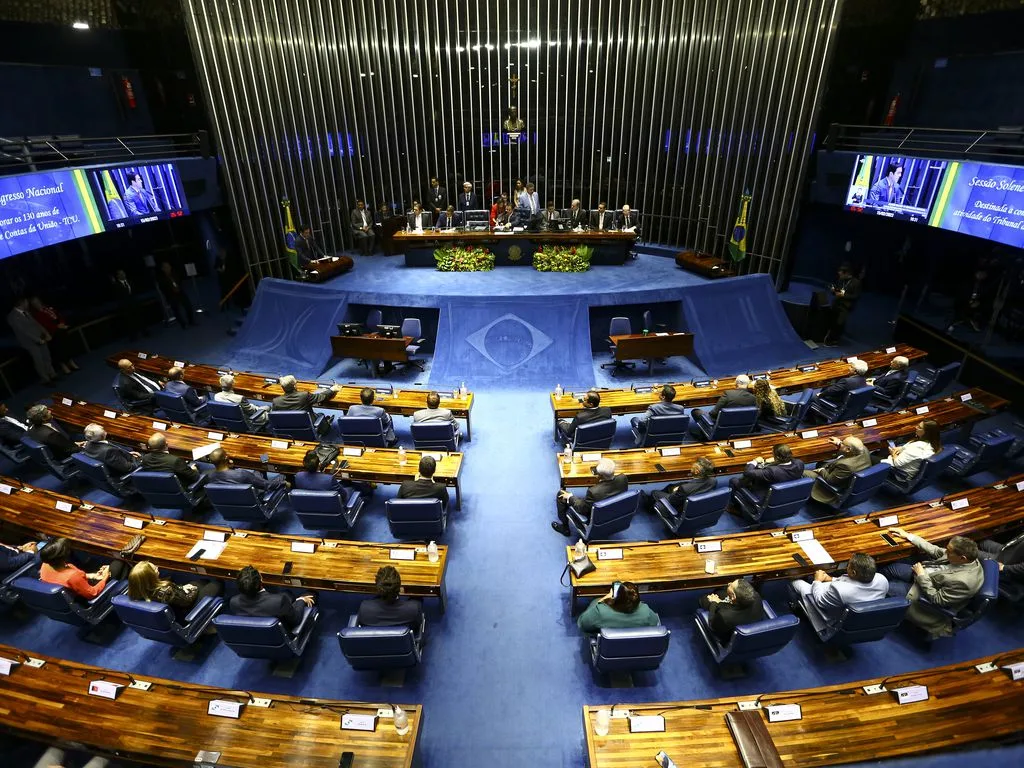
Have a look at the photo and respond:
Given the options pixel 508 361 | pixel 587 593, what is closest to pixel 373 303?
pixel 508 361

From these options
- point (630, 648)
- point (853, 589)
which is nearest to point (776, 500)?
point (853, 589)

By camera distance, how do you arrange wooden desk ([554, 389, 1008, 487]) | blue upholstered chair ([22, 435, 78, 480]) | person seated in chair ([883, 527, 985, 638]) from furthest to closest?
1. blue upholstered chair ([22, 435, 78, 480])
2. wooden desk ([554, 389, 1008, 487])
3. person seated in chair ([883, 527, 985, 638])

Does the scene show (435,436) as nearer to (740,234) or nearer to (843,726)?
(843,726)

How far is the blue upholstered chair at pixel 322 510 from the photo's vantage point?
6027 mm

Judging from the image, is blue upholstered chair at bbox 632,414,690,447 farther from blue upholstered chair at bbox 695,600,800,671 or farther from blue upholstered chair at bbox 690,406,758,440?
blue upholstered chair at bbox 695,600,800,671

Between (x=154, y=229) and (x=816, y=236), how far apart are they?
1858cm

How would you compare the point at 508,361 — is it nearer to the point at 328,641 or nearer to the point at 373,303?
the point at 373,303

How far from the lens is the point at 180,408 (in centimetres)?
871

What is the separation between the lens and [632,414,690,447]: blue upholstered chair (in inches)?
302

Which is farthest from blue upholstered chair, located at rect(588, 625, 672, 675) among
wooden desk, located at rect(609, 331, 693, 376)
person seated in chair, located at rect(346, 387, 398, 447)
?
wooden desk, located at rect(609, 331, 693, 376)

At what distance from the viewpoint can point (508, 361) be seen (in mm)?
10930

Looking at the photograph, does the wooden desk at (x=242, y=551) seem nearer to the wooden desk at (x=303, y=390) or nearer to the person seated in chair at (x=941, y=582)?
the wooden desk at (x=303, y=390)

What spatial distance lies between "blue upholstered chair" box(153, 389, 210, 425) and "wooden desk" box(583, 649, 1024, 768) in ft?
25.3

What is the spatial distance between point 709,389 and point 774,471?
2.77 meters
